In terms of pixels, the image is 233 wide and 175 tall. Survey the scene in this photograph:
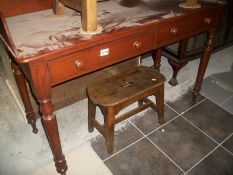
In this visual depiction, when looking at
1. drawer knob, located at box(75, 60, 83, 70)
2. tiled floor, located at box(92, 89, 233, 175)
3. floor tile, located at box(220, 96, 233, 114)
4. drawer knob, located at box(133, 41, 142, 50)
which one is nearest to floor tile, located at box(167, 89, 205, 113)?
tiled floor, located at box(92, 89, 233, 175)

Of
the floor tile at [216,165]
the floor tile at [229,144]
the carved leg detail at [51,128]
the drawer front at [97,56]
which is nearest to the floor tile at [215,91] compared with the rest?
the floor tile at [229,144]

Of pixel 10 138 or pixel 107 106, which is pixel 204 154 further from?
pixel 10 138

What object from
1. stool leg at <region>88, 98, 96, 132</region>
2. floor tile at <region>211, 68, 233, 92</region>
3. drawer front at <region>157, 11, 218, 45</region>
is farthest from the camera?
floor tile at <region>211, 68, 233, 92</region>

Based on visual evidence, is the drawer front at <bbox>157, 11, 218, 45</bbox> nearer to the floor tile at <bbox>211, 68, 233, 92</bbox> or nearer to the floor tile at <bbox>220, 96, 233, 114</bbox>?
the floor tile at <bbox>220, 96, 233, 114</bbox>

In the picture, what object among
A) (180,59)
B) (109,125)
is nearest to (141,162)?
(109,125)

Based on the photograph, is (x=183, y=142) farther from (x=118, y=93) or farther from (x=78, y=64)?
(x=78, y=64)

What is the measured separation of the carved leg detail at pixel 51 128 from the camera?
4.23 ft

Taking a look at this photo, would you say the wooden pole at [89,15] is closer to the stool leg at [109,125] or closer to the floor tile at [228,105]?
the stool leg at [109,125]

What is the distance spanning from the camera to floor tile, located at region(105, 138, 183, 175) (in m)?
1.76

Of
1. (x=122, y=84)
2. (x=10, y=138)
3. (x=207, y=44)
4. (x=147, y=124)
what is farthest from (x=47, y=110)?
Result: (x=207, y=44)

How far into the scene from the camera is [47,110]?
1.30 meters

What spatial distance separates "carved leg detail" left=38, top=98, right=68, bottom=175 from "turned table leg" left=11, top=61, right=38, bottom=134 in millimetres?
537

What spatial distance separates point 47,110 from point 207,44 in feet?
4.84

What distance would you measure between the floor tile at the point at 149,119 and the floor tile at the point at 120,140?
7 cm
